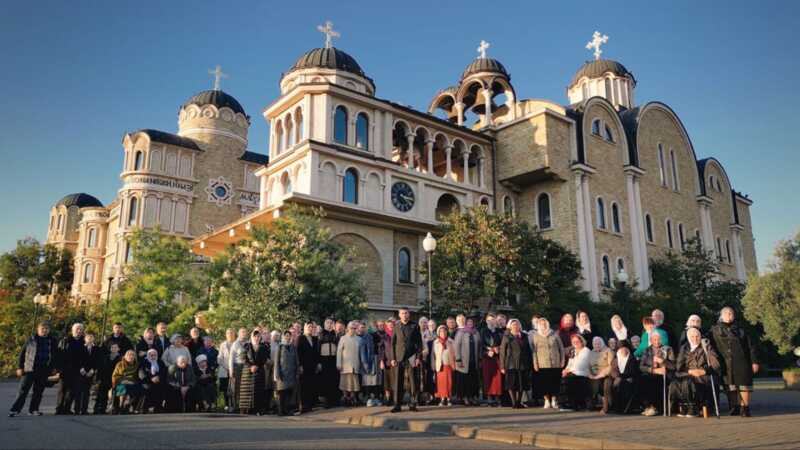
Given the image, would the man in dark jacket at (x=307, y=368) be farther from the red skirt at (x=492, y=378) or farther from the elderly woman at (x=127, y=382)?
the red skirt at (x=492, y=378)

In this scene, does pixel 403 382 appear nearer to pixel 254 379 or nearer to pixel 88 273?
pixel 254 379

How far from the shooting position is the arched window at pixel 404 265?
26812 millimetres

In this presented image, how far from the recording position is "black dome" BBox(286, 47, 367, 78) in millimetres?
30312

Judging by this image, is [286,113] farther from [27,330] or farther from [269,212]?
[27,330]

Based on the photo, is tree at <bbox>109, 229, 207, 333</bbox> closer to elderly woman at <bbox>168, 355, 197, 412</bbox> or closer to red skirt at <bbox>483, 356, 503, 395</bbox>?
elderly woman at <bbox>168, 355, 197, 412</bbox>

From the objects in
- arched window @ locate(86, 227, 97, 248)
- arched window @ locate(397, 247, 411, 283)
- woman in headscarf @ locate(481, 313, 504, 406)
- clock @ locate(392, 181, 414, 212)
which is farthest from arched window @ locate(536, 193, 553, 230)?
arched window @ locate(86, 227, 97, 248)

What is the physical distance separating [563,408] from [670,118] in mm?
32839

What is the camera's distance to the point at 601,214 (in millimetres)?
31625

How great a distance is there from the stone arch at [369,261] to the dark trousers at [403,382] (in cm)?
1369

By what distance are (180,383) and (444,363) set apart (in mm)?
5582

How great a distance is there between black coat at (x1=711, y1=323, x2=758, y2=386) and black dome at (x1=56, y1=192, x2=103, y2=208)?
68340 millimetres

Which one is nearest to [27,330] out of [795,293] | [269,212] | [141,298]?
[141,298]

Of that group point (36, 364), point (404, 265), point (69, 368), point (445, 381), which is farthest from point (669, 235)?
point (36, 364)

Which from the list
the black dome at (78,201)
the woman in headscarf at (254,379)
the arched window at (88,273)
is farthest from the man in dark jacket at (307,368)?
the black dome at (78,201)
